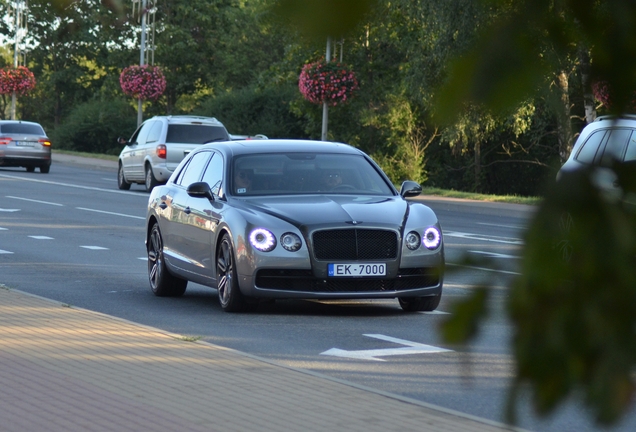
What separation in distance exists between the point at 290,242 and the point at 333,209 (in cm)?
54

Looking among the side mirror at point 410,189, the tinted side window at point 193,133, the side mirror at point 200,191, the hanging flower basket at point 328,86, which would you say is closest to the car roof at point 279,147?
the side mirror at point 200,191

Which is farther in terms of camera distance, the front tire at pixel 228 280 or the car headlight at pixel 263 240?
the front tire at pixel 228 280

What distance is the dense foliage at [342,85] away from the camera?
163 cm

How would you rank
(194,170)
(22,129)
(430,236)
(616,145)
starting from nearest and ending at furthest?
1. (616,145)
2. (430,236)
3. (194,170)
4. (22,129)

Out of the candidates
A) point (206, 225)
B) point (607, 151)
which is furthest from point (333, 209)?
point (607, 151)

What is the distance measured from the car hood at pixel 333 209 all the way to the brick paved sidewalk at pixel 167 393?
206 cm

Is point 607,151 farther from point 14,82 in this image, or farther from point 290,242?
point 14,82

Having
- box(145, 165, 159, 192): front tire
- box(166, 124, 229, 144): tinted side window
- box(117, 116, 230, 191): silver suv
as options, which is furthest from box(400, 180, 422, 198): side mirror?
box(145, 165, 159, 192): front tire

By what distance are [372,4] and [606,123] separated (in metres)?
0.34

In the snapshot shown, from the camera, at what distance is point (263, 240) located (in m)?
10.4

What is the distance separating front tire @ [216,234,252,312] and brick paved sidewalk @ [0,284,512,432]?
1.87 meters

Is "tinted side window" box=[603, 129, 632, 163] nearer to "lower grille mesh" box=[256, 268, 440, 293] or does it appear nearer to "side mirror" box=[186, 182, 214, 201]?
"lower grille mesh" box=[256, 268, 440, 293]

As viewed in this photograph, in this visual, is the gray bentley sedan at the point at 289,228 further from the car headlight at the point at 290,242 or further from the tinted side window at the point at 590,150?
the tinted side window at the point at 590,150

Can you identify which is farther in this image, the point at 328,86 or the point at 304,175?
the point at 328,86
